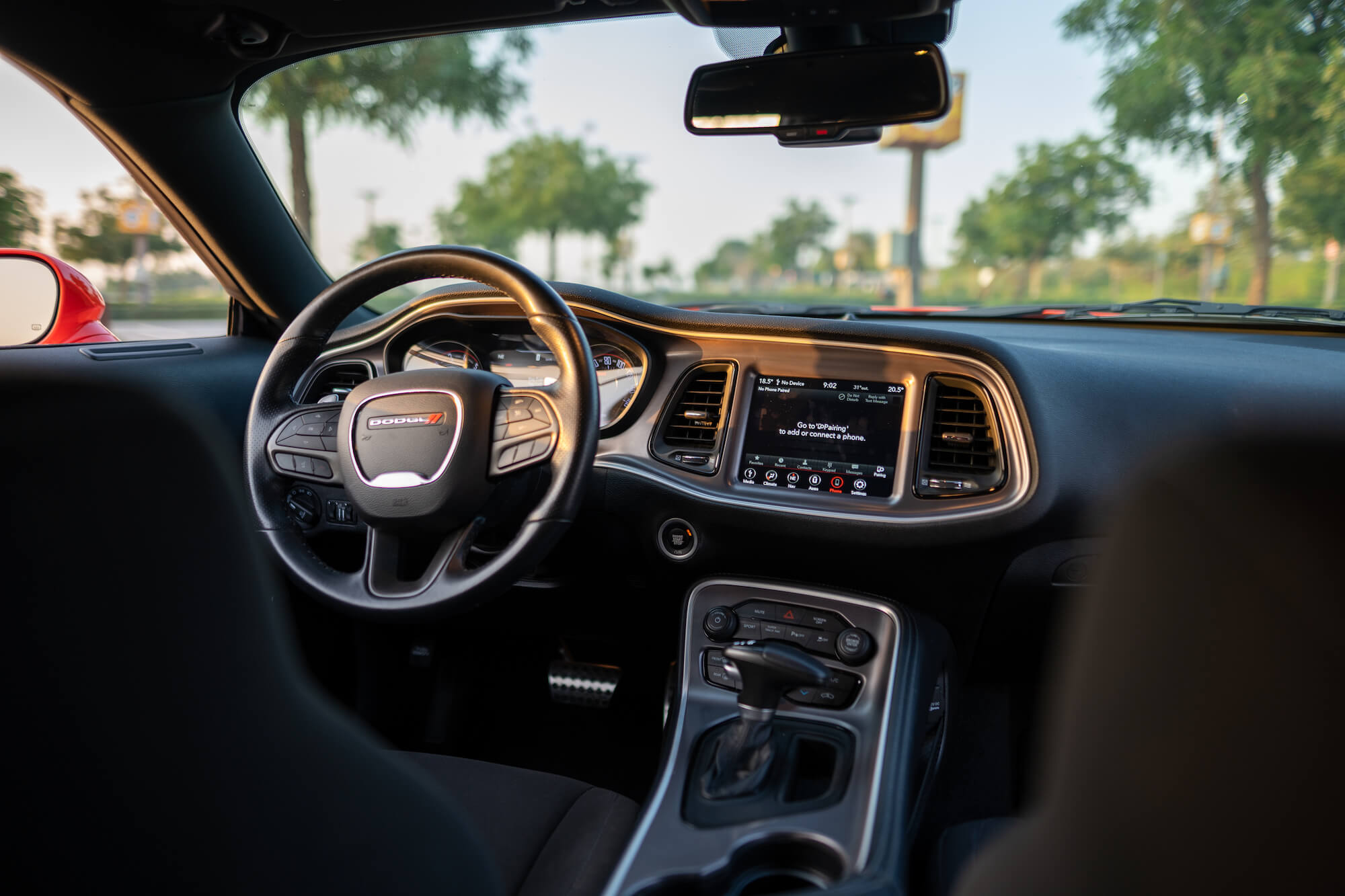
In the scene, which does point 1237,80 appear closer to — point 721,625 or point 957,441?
point 957,441

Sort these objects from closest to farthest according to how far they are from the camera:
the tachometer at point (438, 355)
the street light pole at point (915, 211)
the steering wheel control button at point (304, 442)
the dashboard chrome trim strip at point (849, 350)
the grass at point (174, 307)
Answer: the steering wheel control button at point (304, 442)
the dashboard chrome trim strip at point (849, 350)
the tachometer at point (438, 355)
the grass at point (174, 307)
the street light pole at point (915, 211)

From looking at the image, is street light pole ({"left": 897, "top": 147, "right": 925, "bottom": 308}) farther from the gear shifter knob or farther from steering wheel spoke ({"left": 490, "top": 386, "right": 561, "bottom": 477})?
steering wheel spoke ({"left": 490, "top": 386, "right": 561, "bottom": 477})

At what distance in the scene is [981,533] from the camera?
7.13ft

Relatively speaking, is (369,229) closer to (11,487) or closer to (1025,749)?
(1025,749)

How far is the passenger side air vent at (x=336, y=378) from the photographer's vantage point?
102 inches

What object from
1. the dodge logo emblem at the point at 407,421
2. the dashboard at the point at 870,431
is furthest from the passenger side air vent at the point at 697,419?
the dodge logo emblem at the point at 407,421

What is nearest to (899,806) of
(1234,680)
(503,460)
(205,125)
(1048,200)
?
(503,460)

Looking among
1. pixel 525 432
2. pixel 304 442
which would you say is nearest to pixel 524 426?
pixel 525 432

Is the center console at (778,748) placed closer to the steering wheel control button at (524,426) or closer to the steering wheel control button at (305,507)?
the steering wheel control button at (524,426)

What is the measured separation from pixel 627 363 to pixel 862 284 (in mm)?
1222

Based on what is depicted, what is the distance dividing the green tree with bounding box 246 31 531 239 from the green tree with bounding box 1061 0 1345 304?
1887 millimetres

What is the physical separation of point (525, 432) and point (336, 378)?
1.04 meters

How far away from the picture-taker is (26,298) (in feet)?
8.39

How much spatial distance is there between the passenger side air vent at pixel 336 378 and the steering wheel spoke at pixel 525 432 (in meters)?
0.87
